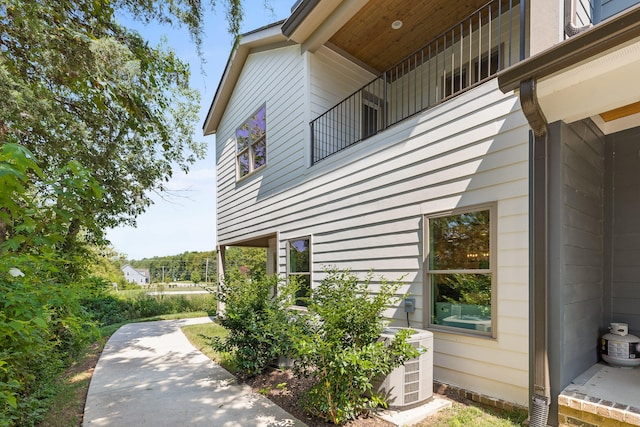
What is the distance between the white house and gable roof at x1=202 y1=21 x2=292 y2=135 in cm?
11

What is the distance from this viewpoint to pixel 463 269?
3807 millimetres

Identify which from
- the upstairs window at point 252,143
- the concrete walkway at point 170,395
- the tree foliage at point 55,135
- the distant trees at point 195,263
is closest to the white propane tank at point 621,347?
the concrete walkway at point 170,395

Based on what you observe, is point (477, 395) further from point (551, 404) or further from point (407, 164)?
point (407, 164)

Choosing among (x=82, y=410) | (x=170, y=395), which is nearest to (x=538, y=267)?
(x=170, y=395)

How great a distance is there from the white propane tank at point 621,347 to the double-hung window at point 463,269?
1106mm

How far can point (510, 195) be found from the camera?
3389 mm

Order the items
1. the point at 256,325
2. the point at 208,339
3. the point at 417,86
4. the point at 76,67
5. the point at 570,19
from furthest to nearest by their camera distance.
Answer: the point at 417,86 → the point at 208,339 → the point at 256,325 → the point at 76,67 → the point at 570,19

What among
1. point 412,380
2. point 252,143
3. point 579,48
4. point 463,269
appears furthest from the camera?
point 252,143

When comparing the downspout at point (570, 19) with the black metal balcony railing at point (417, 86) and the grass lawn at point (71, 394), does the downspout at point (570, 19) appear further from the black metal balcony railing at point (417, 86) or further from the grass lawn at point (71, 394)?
the grass lawn at point (71, 394)

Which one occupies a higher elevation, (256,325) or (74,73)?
(74,73)

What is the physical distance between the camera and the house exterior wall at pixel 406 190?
333 cm

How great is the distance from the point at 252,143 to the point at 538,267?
7.39 metres

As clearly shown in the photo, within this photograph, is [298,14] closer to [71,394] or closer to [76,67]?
[76,67]

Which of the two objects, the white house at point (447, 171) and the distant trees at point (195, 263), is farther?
the distant trees at point (195, 263)
